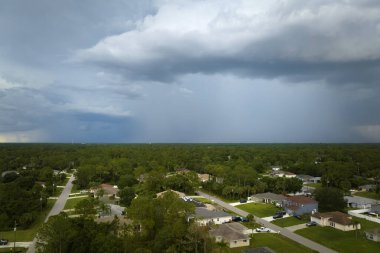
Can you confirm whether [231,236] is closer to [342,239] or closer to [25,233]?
[342,239]

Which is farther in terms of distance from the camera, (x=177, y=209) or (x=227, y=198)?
(x=227, y=198)

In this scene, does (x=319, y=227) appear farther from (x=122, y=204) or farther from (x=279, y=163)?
(x=279, y=163)

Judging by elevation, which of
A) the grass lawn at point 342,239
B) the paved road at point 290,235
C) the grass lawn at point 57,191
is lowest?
the grass lawn at point 342,239

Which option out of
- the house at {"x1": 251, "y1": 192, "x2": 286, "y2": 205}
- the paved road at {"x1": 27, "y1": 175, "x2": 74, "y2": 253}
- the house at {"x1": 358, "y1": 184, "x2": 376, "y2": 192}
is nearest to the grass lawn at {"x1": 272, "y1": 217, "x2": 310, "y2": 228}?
the house at {"x1": 251, "y1": 192, "x2": 286, "y2": 205}

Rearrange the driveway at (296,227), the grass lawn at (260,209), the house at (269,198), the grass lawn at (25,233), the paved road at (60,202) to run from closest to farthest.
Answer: the grass lawn at (25,233) < the driveway at (296,227) < the paved road at (60,202) < the grass lawn at (260,209) < the house at (269,198)

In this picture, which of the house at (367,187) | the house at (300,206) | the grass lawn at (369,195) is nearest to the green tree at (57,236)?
the house at (300,206)

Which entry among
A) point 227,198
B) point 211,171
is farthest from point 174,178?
point 211,171

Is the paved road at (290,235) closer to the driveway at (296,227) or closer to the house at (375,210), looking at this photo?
the driveway at (296,227)
